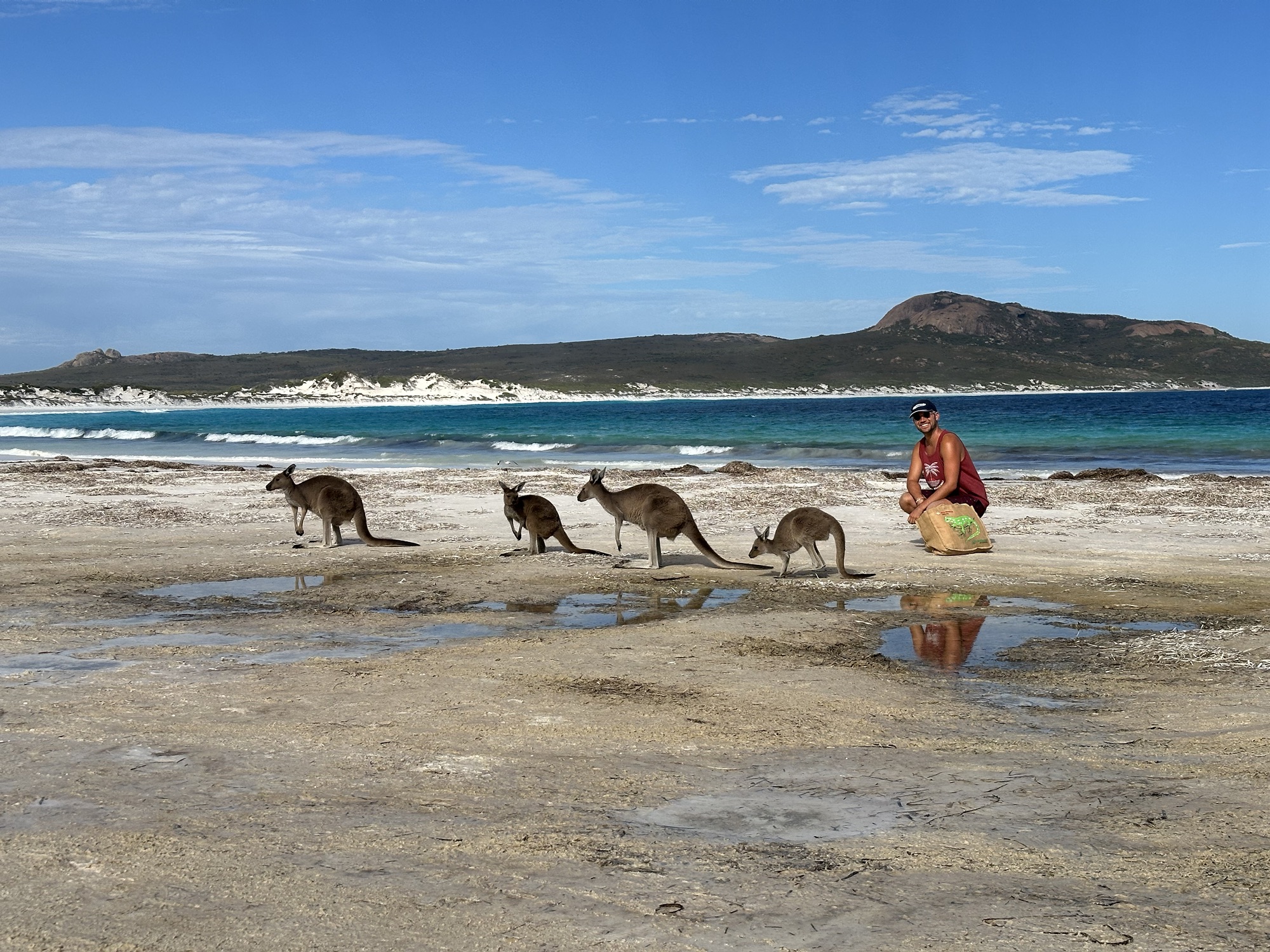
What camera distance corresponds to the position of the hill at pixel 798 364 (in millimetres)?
147000

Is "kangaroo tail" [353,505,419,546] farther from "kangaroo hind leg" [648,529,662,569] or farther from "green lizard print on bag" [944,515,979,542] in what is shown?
"green lizard print on bag" [944,515,979,542]

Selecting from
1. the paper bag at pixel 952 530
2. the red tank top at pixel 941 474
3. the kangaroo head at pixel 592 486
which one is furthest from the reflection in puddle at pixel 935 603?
the kangaroo head at pixel 592 486

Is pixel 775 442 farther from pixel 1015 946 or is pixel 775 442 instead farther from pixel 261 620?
pixel 1015 946

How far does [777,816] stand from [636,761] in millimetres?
890

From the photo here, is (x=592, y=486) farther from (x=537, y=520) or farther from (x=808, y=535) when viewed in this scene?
(x=808, y=535)

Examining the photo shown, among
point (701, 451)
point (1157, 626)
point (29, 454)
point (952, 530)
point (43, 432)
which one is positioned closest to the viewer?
point (1157, 626)

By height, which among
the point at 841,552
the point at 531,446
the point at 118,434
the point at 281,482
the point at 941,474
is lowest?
the point at 841,552

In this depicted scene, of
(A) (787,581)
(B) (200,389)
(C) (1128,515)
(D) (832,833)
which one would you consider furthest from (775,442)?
(B) (200,389)

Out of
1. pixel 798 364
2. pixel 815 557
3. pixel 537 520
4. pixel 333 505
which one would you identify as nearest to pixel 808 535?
pixel 815 557

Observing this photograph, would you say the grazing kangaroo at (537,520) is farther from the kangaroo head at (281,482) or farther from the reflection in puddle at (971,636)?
the reflection in puddle at (971,636)

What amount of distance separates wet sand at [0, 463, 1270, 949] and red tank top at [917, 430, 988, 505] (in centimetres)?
167

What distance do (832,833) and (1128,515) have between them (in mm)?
13134

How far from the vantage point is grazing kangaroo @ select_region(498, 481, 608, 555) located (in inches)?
468

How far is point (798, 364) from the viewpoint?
545 ft
